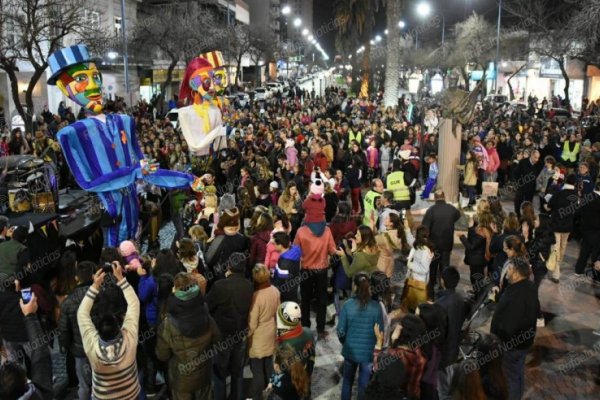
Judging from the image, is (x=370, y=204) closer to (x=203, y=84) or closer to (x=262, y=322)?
(x=203, y=84)

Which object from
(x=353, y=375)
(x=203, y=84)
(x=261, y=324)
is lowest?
(x=353, y=375)

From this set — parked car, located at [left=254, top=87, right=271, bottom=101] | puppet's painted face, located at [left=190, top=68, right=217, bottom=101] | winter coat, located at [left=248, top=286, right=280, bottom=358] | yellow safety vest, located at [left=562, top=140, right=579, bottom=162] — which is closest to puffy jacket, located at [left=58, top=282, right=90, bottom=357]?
winter coat, located at [left=248, top=286, right=280, bottom=358]

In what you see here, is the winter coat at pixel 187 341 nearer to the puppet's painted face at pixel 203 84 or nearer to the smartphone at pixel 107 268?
the smartphone at pixel 107 268

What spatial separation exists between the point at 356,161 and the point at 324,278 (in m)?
5.80

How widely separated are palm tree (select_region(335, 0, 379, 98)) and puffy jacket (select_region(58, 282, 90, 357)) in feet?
96.3

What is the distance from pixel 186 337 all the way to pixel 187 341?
34 mm

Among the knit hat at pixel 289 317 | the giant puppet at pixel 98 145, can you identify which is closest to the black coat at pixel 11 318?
the giant puppet at pixel 98 145

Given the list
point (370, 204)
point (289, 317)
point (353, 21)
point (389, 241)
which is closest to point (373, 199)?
point (370, 204)

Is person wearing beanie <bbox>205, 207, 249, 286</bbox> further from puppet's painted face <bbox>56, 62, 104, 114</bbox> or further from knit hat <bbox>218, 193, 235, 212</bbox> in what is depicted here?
puppet's painted face <bbox>56, 62, 104, 114</bbox>

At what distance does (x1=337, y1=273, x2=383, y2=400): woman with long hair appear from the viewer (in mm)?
5637

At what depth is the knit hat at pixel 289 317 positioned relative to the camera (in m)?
5.25

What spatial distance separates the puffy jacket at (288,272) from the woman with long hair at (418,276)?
1.30 meters

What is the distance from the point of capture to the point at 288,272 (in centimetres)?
684

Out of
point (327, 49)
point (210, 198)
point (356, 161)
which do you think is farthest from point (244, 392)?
point (327, 49)
